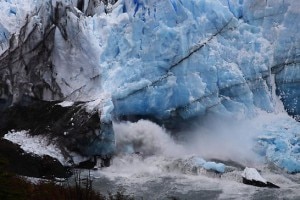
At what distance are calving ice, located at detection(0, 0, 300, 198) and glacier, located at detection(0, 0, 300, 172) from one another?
2cm

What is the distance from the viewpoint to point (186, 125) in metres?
12.3

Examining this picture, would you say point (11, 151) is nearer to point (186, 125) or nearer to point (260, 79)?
point (186, 125)

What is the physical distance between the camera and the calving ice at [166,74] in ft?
38.9

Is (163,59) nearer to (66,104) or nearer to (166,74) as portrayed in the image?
(166,74)

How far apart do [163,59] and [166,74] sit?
1.10ft

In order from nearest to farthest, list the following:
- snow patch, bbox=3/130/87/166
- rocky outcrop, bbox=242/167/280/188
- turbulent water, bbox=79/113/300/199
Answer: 1. turbulent water, bbox=79/113/300/199
2. rocky outcrop, bbox=242/167/280/188
3. snow patch, bbox=3/130/87/166

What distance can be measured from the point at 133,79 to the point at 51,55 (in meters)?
1.95

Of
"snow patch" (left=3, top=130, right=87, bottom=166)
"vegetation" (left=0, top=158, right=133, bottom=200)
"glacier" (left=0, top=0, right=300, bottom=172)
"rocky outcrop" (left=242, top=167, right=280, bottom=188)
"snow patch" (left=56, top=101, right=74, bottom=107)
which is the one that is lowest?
"vegetation" (left=0, top=158, right=133, bottom=200)

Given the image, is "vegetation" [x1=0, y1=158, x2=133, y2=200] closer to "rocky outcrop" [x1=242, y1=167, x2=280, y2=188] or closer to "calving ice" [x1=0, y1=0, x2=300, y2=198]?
"rocky outcrop" [x1=242, y1=167, x2=280, y2=188]

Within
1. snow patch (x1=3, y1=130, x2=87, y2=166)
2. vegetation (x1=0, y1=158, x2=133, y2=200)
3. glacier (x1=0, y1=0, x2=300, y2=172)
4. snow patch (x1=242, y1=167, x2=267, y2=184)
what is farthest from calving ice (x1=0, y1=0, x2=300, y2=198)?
vegetation (x1=0, y1=158, x2=133, y2=200)

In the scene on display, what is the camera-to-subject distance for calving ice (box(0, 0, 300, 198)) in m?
11.9

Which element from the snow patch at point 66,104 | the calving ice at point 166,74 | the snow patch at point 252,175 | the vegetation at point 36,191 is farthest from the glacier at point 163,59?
the vegetation at point 36,191

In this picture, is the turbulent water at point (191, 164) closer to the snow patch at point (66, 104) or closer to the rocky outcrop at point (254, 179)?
the rocky outcrop at point (254, 179)

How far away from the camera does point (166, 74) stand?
476 inches
